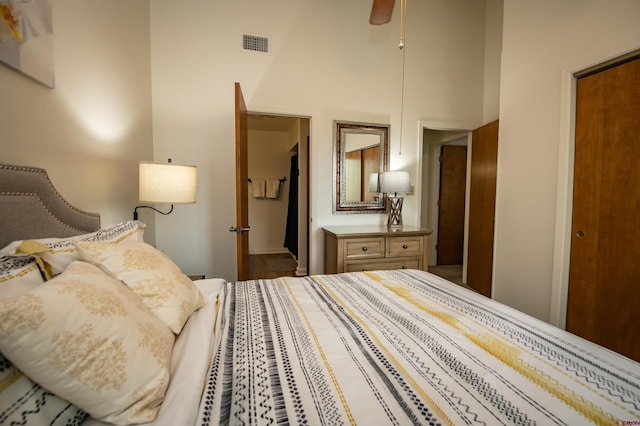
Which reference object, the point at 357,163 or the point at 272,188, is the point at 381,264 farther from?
the point at 272,188

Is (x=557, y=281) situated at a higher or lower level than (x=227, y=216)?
lower

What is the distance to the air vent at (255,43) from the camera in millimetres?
2678

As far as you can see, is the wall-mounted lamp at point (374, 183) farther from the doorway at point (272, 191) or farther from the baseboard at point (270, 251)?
the baseboard at point (270, 251)

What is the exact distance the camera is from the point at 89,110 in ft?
4.97

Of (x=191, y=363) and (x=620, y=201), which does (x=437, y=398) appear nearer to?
(x=191, y=363)

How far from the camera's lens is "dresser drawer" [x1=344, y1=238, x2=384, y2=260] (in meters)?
2.59

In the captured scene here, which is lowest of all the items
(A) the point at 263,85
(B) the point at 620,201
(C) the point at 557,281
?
(C) the point at 557,281

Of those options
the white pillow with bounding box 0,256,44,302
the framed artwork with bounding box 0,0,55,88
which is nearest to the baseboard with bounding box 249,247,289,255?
the framed artwork with bounding box 0,0,55,88

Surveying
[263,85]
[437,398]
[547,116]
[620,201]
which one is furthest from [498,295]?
[263,85]

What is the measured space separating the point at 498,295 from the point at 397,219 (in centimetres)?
123

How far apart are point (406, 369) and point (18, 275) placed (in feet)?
3.39

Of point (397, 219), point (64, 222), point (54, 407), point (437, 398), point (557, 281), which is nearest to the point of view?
point (54, 407)

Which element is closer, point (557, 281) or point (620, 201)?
point (620, 201)

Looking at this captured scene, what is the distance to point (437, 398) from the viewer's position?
0.67 m
